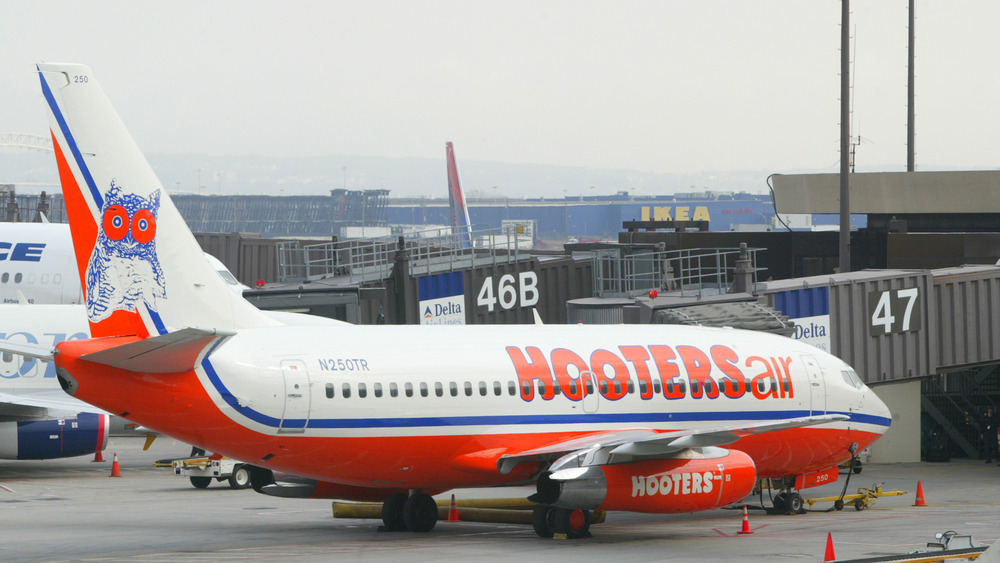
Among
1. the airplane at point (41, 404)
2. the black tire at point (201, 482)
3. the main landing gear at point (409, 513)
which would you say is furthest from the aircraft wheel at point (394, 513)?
the airplane at point (41, 404)

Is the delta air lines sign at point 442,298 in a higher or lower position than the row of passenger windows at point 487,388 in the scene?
higher

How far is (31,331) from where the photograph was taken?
3412 cm

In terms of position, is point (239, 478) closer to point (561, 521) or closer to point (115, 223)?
point (561, 521)

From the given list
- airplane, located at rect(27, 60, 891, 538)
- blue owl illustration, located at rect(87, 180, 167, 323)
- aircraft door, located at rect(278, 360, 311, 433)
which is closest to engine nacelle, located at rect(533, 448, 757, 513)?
airplane, located at rect(27, 60, 891, 538)

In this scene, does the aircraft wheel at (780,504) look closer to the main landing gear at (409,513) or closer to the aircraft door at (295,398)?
the main landing gear at (409,513)

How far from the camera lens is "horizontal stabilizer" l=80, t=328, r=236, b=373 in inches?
776

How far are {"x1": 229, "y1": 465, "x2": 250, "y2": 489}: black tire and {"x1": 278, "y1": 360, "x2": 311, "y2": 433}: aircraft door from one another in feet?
37.5

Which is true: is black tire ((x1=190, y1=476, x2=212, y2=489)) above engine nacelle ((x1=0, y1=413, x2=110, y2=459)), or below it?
below

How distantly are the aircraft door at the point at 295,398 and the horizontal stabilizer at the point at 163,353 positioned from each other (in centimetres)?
132

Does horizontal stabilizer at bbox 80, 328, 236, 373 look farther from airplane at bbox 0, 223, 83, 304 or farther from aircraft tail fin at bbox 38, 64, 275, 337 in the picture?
airplane at bbox 0, 223, 83, 304

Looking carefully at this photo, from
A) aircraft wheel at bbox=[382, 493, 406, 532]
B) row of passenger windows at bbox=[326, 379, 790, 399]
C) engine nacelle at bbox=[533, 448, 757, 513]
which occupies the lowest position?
aircraft wheel at bbox=[382, 493, 406, 532]

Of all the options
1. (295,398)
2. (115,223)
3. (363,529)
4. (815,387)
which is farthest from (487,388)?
(815,387)

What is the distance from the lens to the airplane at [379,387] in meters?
20.4

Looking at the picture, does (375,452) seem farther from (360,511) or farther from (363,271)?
(363,271)
